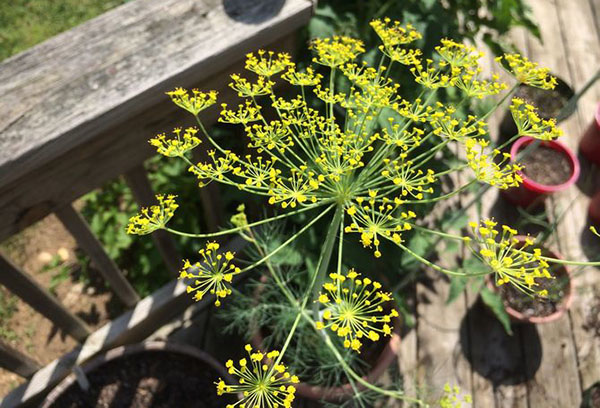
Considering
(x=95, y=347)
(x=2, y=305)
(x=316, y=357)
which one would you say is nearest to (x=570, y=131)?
(x=316, y=357)

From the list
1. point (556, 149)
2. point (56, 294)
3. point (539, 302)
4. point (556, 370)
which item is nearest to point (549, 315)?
point (539, 302)

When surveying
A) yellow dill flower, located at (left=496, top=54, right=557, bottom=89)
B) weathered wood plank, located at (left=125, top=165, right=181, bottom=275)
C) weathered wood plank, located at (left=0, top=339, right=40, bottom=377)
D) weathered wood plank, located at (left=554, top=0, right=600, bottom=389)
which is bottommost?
weathered wood plank, located at (left=554, top=0, right=600, bottom=389)

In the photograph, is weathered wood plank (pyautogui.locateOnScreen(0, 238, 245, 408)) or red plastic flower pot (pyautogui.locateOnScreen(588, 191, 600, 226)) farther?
red plastic flower pot (pyautogui.locateOnScreen(588, 191, 600, 226))

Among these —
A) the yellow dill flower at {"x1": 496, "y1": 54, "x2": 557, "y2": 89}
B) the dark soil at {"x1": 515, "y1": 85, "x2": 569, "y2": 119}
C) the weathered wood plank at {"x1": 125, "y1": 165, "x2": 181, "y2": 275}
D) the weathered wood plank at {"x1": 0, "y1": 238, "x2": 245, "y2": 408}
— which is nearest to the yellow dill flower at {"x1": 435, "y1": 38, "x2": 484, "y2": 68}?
the yellow dill flower at {"x1": 496, "y1": 54, "x2": 557, "y2": 89}

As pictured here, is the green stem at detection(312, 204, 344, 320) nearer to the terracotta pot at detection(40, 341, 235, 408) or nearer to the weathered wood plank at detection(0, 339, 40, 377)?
the terracotta pot at detection(40, 341, 235, 408)

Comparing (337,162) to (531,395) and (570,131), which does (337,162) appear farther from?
(570,131)

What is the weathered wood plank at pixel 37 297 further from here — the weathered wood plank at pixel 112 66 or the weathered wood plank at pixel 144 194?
the weathered wood plank at pixel 112 66

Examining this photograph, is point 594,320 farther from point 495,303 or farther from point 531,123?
point 531,123
